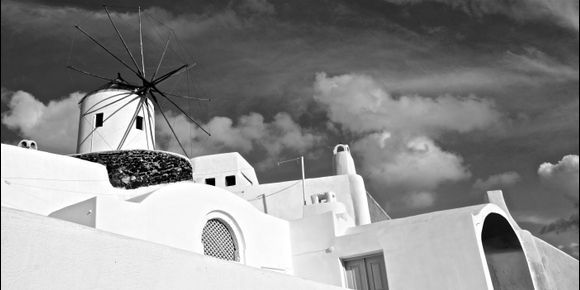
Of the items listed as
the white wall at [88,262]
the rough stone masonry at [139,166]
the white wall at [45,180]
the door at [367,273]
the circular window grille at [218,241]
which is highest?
the rough stone masonry at [139,166]

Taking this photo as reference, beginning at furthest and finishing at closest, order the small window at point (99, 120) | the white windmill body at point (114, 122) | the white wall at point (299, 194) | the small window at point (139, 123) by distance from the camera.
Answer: the white wall at point (299, 194)
the small window at point (139, 123)
the small window at point (99, 120)
the white windmill body at point (114, 122)

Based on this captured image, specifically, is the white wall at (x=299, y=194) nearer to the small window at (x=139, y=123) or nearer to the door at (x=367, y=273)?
the small window at (x=139, y=123)

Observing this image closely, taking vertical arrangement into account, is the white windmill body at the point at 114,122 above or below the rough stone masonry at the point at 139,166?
above

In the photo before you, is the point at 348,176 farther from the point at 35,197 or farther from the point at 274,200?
the point at 35,197

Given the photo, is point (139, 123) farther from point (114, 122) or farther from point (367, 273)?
point (367, 273)

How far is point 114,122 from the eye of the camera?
1683 centimetres

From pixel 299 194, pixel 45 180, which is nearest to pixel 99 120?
pixel 45 180

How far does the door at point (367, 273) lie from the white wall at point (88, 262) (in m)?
7.04

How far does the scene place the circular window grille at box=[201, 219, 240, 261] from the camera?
11.8 meters

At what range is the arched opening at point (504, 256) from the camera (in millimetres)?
13234

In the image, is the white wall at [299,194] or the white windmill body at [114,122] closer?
the white windmill body at [114,122]

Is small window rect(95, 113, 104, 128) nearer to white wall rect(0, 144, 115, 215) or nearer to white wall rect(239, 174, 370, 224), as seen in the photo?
white wall rect(0, 144, 115, 215)

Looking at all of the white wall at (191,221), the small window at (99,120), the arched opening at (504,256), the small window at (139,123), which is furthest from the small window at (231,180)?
the arched opening at (504,256)

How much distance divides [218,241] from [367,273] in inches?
162
